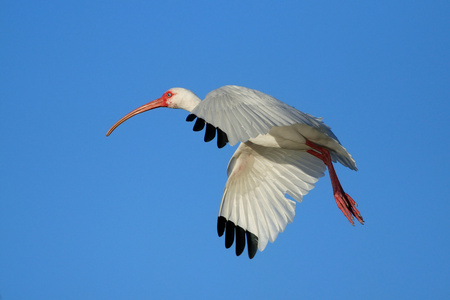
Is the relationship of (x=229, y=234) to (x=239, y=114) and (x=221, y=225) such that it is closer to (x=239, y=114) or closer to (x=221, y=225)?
(x=221, y=225)

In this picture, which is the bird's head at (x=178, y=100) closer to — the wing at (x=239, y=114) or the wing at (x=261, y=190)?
the wing at (x=261, y=190)

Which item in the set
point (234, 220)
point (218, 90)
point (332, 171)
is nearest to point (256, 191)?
point (234, 220)

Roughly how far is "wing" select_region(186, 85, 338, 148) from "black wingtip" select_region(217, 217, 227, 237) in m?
3.97

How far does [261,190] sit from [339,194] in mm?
1959

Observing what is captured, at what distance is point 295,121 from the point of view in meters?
10.5

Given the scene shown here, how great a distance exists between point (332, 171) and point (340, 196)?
22.5 inches

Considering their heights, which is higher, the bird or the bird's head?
the bird's head

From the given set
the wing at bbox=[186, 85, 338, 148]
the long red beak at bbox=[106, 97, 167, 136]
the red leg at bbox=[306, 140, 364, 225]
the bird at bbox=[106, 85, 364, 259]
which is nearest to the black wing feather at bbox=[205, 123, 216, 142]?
the wing at bbox=[186, 85, 338, 148]

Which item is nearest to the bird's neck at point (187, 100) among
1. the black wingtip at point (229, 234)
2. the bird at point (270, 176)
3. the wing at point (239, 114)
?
the bird at point (270, 176)

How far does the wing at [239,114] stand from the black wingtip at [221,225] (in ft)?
13.0

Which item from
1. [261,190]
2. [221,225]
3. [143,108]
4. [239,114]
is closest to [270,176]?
[261,190]

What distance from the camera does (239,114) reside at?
1020cm

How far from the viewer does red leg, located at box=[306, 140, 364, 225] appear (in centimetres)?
1306

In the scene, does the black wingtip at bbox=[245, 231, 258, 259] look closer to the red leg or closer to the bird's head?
the red leg
